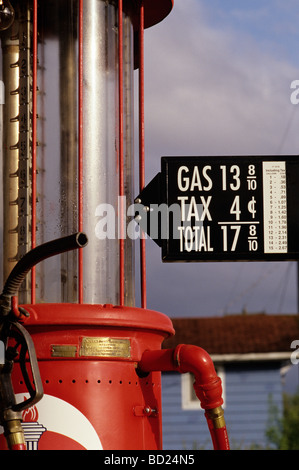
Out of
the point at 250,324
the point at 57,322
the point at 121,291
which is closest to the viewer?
the point at 57,322

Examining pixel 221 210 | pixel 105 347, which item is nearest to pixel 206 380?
pixel 105 347

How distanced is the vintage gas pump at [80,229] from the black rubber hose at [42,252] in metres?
0.38

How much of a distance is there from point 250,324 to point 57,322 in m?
12.6

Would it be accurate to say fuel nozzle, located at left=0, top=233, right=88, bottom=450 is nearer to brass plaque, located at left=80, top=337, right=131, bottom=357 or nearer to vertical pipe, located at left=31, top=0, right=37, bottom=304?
brass plaque, located at left=80, top=337, right=131, bottom=357

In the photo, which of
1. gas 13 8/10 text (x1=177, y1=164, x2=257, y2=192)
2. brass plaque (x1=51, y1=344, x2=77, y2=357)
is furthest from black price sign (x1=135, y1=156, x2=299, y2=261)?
brass plaque (x1=51, y1=344, x2=77, y2=357)

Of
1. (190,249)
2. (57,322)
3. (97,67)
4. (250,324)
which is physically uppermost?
(97,67)

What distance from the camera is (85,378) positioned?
467cm

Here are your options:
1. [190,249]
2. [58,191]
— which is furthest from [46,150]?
[190,249]

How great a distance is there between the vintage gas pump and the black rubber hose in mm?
384

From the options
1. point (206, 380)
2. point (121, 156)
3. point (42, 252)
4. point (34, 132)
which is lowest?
point (206, 380)

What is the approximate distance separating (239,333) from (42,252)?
12710 mm

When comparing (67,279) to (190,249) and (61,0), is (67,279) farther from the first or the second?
(61,0)

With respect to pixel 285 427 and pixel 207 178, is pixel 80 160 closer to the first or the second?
pixel 207 178

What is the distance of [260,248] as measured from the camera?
5.00m
